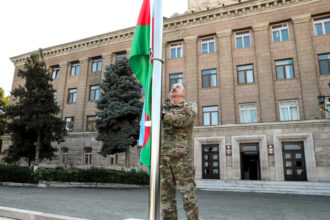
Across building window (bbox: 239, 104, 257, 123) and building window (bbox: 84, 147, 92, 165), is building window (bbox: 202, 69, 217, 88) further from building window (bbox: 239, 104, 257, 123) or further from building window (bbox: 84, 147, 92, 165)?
building window (bbox: 84, 147, 92, 165)

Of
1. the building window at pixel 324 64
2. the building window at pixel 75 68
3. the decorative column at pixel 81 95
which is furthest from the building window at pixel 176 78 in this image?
the building window at pixel 75 68

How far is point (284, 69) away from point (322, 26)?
4425mm

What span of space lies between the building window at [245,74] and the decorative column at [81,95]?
A: 53.2 ft

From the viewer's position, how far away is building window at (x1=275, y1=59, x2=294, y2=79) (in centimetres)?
2011

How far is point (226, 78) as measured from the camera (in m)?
21.6

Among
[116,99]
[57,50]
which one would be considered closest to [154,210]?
[116,99]

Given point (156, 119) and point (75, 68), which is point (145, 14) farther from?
point (75, 68)

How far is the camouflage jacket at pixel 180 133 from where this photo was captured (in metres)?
3.15

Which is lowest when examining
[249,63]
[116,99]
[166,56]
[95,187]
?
[95,187]

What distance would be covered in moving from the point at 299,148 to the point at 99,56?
2172 centimetres

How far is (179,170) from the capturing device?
3.10m

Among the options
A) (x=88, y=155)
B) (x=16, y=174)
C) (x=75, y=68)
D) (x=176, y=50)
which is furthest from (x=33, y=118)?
(x=176, y=50)

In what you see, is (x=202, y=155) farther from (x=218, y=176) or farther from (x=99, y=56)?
(x=99, y=56)

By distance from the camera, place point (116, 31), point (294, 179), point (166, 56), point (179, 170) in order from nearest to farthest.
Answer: point (179, 170) < point (294, 179) < point (166, 56) < point (116, 31)
